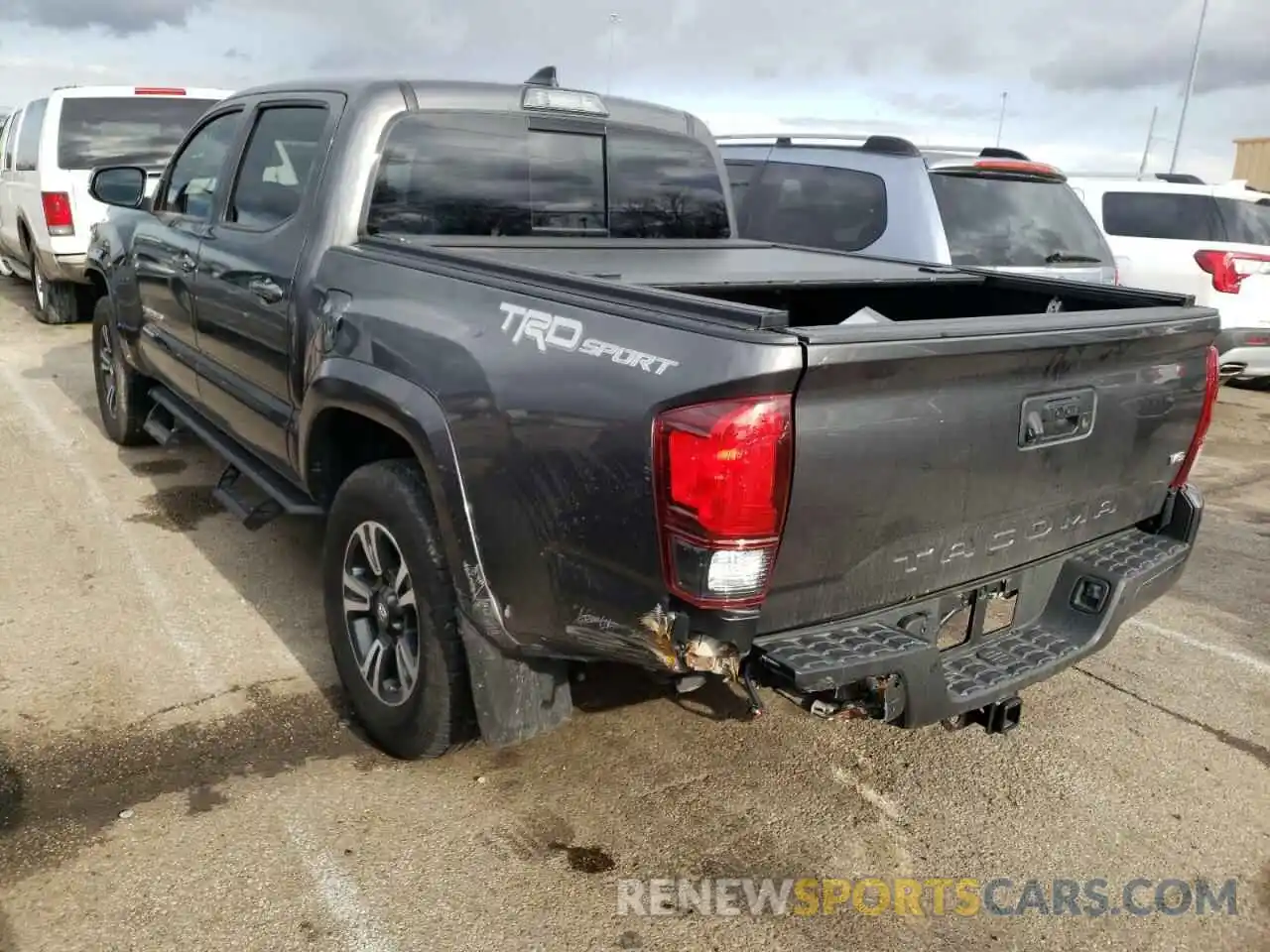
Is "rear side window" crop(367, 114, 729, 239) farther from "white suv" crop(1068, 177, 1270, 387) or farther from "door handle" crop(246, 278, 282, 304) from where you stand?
"white suv" crop(1068, 177, 1270, 387)

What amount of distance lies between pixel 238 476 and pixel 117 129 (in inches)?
267

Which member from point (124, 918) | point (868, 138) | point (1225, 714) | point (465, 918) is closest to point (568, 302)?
point (465, 918)

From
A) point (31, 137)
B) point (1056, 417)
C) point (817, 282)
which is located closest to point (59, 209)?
point (31, 137)

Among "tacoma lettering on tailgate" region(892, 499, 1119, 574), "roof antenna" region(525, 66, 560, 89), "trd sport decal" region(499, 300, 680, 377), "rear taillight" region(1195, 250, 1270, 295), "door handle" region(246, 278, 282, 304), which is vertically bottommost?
"tacoma lettering on tailgate" region(892, 499, 1119, 574)

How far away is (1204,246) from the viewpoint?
338 inches

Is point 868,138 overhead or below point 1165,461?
overhead

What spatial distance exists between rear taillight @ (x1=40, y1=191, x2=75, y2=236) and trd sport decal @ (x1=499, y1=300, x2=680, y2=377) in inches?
342

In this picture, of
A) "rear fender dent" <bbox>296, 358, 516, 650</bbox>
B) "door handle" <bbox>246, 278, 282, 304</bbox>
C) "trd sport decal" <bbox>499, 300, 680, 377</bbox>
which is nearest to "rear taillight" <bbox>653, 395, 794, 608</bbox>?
"trd sport decal" <bbox>499, 300, 680, 377</bbox>

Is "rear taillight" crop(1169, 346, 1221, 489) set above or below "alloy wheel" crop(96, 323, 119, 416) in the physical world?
above

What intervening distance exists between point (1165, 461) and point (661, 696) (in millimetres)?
1752

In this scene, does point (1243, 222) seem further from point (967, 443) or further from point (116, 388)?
point (116, 388)

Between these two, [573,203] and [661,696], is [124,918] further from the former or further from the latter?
[573,203]

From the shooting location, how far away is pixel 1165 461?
3.08m

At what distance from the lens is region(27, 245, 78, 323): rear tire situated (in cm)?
1028
